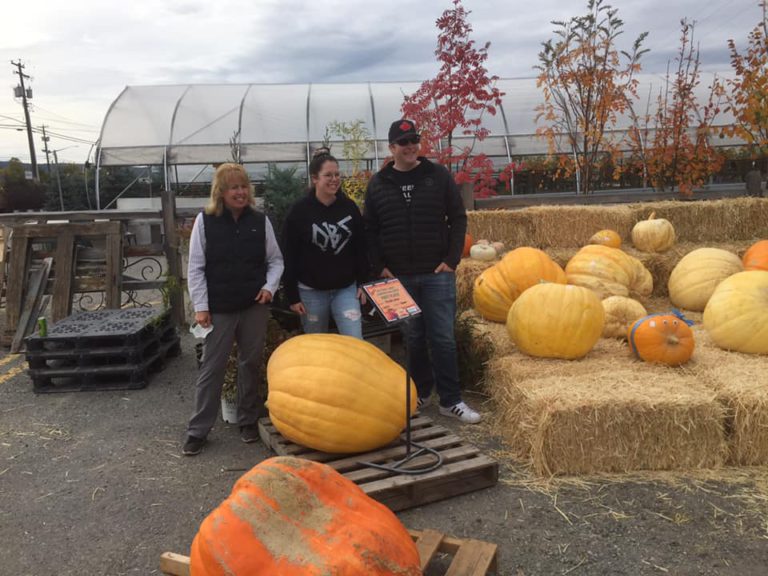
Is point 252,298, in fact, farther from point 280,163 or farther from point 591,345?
point 280,163

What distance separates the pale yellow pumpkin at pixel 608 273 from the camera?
17.0 feet

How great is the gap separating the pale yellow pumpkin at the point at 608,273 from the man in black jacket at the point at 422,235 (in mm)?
1889

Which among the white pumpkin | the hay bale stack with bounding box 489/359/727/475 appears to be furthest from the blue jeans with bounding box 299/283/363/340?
the white pumpkin

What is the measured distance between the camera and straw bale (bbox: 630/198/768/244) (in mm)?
6742

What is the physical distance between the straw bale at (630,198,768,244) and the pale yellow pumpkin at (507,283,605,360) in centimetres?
322

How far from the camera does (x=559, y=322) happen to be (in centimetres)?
390

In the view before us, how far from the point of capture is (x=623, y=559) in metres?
2.50

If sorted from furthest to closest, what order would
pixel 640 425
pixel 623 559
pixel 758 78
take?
pixel 758 78 → pixel 640 425 → pixel 623 559

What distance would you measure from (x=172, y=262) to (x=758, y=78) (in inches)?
320

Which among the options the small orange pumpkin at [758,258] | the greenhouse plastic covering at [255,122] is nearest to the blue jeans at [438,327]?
the small orange pumpkin at [758,258]

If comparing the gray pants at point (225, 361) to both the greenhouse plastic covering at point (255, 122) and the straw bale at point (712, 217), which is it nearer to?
the straw bale at point (712, 217)

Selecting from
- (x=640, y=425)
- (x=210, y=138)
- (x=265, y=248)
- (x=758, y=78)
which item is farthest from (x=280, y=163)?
(x=640, y=425)

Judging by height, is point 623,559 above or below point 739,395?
below

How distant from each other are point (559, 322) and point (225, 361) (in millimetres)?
2167
